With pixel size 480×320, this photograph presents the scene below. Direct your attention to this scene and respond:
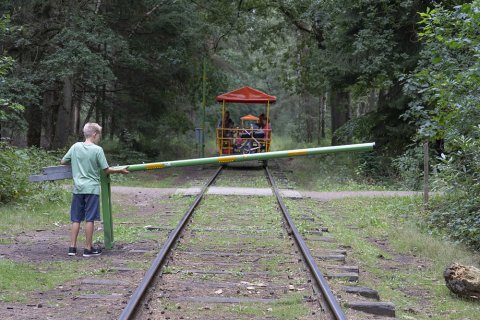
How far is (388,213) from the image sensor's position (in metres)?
13.9

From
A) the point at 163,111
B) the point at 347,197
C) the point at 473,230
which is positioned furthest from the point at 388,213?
the point at 163,111

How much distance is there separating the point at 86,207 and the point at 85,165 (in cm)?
57

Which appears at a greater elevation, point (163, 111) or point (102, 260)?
point (163, 111)

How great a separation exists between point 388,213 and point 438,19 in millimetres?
4692

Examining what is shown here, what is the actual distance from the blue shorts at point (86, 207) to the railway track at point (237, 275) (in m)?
1.06

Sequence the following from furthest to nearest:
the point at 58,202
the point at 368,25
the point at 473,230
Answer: the point at 368,25 → the point at 58,202 → the point at 473,230

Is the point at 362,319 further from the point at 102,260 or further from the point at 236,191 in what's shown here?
the point at 236,191

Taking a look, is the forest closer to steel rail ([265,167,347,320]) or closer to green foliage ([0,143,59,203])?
green foliage ([0,143,59,203])

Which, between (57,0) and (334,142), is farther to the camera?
(334,142)

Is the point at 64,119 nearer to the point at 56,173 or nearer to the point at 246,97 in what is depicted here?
the point at 246,97

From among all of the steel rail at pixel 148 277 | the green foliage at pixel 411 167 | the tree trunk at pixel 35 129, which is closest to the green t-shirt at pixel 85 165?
the steel rail at pixel 148 277

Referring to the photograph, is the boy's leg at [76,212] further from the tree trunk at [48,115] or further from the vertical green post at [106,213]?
the tree trunk at [48,115]

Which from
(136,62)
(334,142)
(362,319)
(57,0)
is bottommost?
(362,319)

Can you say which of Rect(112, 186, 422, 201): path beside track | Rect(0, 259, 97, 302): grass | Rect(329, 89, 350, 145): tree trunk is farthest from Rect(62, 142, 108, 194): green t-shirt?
Rect(329, 89, 350, 145): tree trunk
